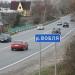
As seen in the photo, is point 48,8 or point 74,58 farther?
point 48,8

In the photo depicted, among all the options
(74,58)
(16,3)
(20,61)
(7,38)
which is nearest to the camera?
(74,58)

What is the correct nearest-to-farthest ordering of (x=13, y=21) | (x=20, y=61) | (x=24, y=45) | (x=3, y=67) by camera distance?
(x=3, y=67), (x=20, y=61), (x=24, y=45), (x=13, y=21)

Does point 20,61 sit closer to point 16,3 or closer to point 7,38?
point 7,38

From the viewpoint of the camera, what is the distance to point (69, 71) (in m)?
18.1

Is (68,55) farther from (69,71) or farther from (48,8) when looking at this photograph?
(48,8)

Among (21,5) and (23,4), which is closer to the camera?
(21,5)

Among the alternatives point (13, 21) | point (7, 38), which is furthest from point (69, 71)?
point (13, 21)

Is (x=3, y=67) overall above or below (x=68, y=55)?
below

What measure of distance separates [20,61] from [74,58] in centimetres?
1434

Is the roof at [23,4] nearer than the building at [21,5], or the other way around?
A: the building at [21,5]

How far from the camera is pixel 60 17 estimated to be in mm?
154375

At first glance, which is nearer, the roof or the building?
the building

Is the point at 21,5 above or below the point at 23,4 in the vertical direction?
below

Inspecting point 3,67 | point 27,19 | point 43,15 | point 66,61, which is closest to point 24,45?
point 3,67
